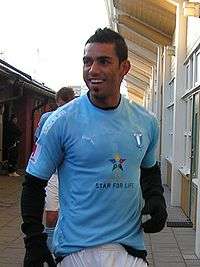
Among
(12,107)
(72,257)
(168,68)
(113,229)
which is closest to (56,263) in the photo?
(72,257)

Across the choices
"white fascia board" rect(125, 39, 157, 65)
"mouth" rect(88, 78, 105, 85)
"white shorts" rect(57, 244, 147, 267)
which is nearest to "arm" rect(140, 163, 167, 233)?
"white shorts" rect(57, 244, 147, 267)

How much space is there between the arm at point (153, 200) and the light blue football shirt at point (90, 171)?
0.07m

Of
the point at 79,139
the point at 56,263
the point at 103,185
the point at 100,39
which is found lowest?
the point at 56,263

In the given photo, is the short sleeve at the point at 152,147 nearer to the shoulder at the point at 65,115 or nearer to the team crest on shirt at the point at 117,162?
the team crest on shirt at the point at 117,162

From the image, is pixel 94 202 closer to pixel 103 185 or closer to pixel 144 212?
pixel 103 185

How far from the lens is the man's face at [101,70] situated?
2.59 m

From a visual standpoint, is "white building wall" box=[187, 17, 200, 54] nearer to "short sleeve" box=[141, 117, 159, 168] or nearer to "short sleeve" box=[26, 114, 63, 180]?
"short sleeve" box=[141, 117, 159, 168]

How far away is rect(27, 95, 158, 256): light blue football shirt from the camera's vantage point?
256 centimetres

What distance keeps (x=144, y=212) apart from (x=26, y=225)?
1.79 ft

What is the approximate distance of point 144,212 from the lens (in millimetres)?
2686

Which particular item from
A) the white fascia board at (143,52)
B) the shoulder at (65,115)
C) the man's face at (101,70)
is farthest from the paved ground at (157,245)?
the white fascia board at (143,52)

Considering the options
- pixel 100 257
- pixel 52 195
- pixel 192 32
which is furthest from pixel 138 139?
pixel 192 32

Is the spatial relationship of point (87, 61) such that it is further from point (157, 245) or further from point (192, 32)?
point (192, 32)

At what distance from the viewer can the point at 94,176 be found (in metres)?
2.55
